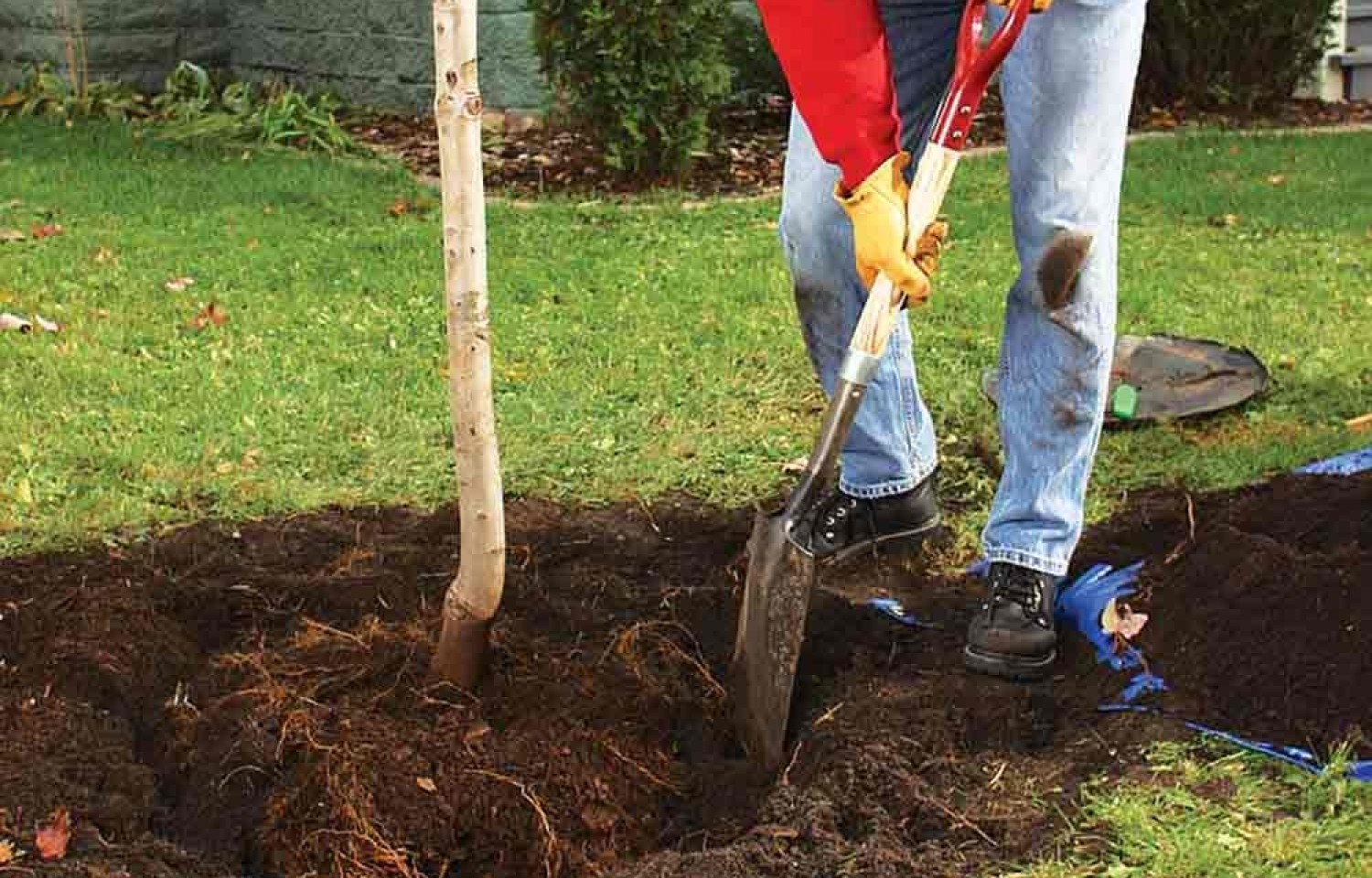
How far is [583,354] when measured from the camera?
19.0ft

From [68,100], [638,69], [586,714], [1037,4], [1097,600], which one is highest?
[1037,4]

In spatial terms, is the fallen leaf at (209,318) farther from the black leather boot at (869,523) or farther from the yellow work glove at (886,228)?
the yellow work glove at (886,228)

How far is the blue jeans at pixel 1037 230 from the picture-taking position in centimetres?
341

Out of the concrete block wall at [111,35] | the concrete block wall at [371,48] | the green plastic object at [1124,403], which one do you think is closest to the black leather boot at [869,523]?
the green plastic object at [1124,403]

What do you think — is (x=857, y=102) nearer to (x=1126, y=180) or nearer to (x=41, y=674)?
(x=41, y=674)

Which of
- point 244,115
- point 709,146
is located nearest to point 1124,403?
point 709,146

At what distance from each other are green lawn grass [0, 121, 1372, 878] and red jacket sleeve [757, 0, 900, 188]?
112 cm

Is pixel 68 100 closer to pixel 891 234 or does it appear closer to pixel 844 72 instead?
pixel 844 72

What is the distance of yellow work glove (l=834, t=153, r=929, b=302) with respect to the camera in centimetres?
321

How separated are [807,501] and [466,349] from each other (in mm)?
636

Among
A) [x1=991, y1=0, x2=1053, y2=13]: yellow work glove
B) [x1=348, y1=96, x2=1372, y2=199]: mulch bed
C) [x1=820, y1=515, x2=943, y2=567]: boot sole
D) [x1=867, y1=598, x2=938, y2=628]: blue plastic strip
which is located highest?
[x1=991, y1=0, x2=1053, y2=13]: yellow work glove

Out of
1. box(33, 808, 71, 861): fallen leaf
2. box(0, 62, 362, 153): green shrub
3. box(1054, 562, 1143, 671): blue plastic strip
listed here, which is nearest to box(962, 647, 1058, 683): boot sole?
box(1054, 562, 1143, 671): blue plastic strip

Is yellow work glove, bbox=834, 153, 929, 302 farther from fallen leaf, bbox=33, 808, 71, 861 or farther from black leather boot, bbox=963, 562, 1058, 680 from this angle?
fallen leaf, bbox=33, 808, 71, 861

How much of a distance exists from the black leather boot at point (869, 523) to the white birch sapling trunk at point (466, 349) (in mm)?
922
